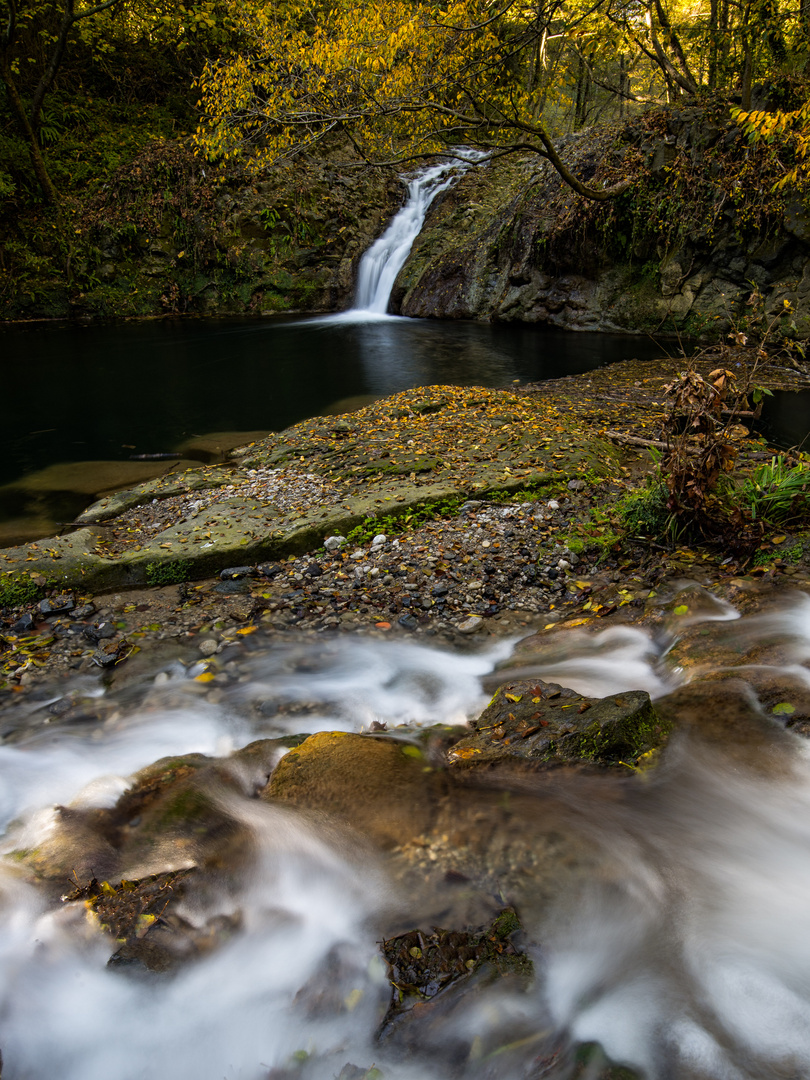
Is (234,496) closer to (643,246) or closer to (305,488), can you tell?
(305,488)

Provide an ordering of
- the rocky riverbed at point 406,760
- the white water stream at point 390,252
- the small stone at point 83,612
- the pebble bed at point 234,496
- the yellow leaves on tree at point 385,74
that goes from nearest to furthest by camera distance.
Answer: the rocky riverbed at point 406,760, the small stone at point 83,612, the pebble bed at point 234,496, the yellow leaves on tree at point 385,74, the white water stream at point 390,252

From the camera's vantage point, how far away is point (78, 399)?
1052 centimetres

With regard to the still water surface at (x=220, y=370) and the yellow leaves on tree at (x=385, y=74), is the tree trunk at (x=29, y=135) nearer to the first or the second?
the still water surface at (x=220, y=370)

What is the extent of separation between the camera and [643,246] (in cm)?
1348

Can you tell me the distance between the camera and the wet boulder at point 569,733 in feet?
8.73

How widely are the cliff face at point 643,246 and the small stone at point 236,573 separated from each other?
1100cm

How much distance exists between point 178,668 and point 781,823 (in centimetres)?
317

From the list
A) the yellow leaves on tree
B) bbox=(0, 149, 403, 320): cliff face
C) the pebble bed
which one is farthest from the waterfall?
the pebble bed

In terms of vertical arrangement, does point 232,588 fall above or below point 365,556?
below

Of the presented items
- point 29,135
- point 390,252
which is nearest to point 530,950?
point 390,252

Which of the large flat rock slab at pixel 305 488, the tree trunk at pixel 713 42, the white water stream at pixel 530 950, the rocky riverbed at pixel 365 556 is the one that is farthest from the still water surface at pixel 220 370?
the white water stream at pixel 530 950

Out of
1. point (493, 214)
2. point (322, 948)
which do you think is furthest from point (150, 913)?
point (493, 214)

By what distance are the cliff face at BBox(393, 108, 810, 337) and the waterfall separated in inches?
50.7

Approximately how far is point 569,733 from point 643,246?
1373cm
